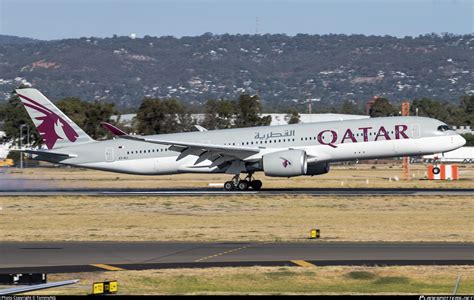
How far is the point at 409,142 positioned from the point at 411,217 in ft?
51.3

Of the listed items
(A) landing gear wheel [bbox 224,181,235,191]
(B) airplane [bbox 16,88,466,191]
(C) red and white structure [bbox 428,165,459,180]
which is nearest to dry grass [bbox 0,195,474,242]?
(B) airplane [bbox 16,88,466,191]

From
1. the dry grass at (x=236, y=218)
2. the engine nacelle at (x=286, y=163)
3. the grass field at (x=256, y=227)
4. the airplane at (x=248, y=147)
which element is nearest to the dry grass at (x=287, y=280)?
the grass field at (x=256, y=227)

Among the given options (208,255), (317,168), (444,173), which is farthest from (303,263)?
(444,173)

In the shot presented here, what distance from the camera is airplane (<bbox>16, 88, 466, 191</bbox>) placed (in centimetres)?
5291

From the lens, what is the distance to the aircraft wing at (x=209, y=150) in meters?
52.3

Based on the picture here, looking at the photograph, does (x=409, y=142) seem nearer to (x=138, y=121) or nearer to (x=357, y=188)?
(x=357, y=188)

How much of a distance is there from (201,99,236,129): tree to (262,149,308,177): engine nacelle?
75681 mm

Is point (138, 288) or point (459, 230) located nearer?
point (138, 288)

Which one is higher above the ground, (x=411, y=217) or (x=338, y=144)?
(x=338, y=144)

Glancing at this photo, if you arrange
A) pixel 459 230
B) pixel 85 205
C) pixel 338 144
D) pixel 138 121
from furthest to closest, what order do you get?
pixel 138 121 → pixel 338 144 → pixel 85 205 → pixel 459 230

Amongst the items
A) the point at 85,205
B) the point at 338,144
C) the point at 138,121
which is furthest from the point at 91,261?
the point at 138,121

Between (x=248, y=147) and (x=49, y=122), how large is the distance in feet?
37.4

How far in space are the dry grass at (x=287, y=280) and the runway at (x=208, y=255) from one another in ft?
3.47

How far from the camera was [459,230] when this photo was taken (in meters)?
33.4
